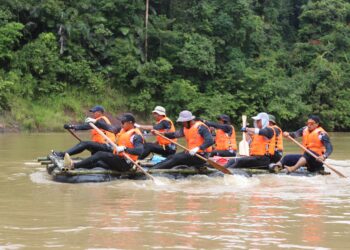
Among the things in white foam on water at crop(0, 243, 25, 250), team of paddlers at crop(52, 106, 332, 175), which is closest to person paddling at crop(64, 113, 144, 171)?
team of paddlers at crop(52, 106, 332, 175)

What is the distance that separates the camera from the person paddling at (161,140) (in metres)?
12.8

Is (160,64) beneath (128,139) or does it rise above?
above

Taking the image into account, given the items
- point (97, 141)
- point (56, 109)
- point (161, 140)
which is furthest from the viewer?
point (56, 109)

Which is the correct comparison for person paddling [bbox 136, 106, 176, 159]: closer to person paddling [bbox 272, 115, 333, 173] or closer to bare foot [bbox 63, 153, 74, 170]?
person paddling [bbox 272, 115, 333, 173]

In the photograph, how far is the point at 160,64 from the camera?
1200 inches

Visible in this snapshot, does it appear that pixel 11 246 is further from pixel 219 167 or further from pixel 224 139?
pixel 224 139

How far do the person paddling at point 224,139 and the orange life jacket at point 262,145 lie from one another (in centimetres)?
119

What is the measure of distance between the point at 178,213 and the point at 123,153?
9.38 ft

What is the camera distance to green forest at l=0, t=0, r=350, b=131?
2822cm

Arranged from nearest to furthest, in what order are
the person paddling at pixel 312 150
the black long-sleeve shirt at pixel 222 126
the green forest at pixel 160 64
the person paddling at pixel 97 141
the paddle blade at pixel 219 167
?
the paddle blade at pixel 219 167 → the person paddling at pixel 97 141 → the person paddling at pixel 312 150 → the black long-sleeve shirt at pixel 222 126 → the green forest at pixel 160 64

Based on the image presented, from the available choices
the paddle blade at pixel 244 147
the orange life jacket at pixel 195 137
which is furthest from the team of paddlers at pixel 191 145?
the paddle blade at pixel 244 147

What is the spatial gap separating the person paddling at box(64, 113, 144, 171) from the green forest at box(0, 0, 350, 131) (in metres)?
16.1

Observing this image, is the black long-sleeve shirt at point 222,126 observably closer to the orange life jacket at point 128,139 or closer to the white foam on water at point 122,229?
the orange life jacket at point 128,139

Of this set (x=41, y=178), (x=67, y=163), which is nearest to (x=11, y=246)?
(x=67, y=163)
